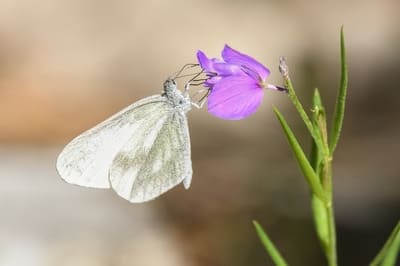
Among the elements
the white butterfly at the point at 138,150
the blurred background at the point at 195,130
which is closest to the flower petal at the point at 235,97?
the white butterfly at the point at 138,150

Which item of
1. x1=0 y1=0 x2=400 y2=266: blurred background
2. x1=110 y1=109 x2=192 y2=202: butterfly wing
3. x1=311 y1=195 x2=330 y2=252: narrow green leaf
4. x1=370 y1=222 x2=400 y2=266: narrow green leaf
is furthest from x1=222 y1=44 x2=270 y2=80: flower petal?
x1=0 y1=0 x2=400 y2=266: blurred background

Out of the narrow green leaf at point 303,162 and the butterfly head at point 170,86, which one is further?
the butterfly head at point 170,86

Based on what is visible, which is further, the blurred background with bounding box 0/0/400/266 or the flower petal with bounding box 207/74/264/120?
the blurred background with bounding box 0/0/400/266

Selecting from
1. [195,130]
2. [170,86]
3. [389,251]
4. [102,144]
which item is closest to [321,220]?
[389,251]

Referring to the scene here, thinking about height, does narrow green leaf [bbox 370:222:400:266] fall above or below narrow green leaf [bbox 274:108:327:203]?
below

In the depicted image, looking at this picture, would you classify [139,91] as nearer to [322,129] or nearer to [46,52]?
[46,52]

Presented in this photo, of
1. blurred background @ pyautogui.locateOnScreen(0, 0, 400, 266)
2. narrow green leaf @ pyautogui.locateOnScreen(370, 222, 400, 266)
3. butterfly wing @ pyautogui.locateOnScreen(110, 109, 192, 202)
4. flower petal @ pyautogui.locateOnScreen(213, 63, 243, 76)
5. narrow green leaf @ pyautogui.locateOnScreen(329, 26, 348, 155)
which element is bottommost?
blurred background @ pyautogui.locateOnScreen(0, 0, 400, 266)

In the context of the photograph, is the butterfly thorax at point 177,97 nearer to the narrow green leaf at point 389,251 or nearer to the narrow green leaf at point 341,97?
the narrow green leaf at point 341,97

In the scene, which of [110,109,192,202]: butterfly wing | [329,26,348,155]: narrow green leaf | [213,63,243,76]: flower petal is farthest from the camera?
[110,109,192,202]: butterfly wing

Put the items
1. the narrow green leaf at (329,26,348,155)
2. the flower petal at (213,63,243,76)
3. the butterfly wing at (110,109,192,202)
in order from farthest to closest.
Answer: the butterfly wing at (110,109,192,202) → the flower petal at (213,63,243,76) → the narrow green leaf at (329,26,348,155)

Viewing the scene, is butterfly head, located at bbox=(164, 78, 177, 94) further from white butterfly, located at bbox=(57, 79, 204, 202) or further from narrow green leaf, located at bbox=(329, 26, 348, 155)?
narrow green leaf, located at bbox=(329, 26, 348, 155)
